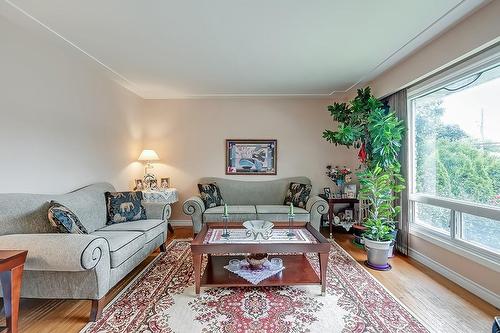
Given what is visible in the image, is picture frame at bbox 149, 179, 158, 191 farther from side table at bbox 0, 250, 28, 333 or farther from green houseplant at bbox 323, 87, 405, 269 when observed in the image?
green houseplant at bbox 323, 87, 405, 269

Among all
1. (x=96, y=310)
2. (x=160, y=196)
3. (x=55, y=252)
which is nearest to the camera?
(x=55, y=252)

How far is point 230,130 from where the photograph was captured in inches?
187

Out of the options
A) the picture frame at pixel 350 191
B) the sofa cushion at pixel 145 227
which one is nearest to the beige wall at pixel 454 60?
the picture frame at pixel 350 191

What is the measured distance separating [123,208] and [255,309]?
2.07 metres

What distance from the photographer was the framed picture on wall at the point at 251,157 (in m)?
4.73

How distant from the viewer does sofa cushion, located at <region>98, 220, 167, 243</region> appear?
108 inches

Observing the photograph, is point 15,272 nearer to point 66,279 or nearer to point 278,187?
point 66,279

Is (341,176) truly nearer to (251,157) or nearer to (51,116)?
(251,157)

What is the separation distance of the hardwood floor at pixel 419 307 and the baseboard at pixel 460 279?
0.16 ft

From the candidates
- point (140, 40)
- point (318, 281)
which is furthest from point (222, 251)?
point (140, 40)

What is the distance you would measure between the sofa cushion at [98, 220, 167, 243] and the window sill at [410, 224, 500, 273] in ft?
10.5

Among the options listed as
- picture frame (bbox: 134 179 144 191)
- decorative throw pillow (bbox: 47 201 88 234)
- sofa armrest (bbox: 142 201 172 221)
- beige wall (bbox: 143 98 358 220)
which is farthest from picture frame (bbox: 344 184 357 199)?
decorative throw pillow (bbox: 47 201 88 234)

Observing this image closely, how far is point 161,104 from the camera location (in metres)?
4.77

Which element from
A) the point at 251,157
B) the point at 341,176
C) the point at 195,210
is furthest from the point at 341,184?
the point at 195,210
